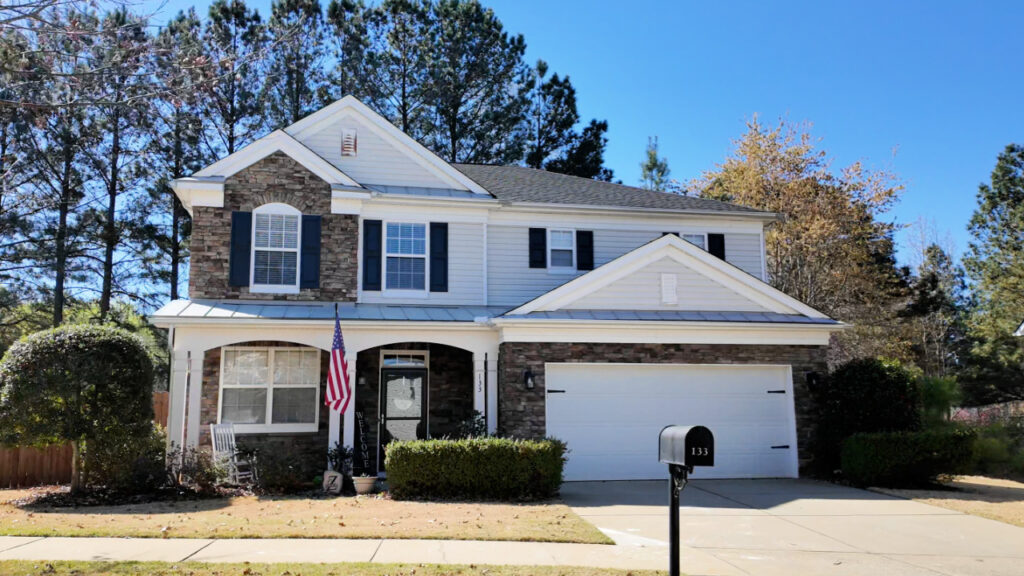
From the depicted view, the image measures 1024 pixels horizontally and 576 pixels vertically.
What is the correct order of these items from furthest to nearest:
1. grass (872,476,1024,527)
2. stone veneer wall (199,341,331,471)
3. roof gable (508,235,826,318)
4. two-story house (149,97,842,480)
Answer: stone veneer wall (199,341,331,471) → roof gable (508,235,826,318) → two-story house (149,97,842,480) → grass (872,476,1024,527)

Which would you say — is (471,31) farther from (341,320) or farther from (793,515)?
(793,515)

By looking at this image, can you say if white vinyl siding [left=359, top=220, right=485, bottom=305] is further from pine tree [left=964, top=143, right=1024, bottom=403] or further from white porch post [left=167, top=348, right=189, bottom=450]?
pine tree [left=964, top=143, right=1024, bottom=403]

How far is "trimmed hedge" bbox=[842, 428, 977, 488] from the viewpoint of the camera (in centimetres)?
1240

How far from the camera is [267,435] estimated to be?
1451 cm

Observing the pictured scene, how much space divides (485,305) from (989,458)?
11.0 m

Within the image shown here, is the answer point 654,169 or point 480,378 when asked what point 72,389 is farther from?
point 654,169


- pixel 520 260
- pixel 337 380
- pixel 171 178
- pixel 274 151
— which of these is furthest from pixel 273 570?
pixel 171 178

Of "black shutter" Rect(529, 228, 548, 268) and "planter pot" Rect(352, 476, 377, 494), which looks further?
"black shutter" Rect(529, 228, 548, 268)

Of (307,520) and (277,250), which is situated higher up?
(277,250)

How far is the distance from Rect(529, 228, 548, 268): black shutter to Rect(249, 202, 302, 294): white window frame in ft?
15.8

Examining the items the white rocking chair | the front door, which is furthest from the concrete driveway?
the white rocking chair

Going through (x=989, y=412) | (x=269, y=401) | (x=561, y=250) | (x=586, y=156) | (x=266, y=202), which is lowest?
(x=989, y=412)

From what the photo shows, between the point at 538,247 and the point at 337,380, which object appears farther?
the point at 538,247

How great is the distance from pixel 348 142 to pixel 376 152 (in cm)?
61
